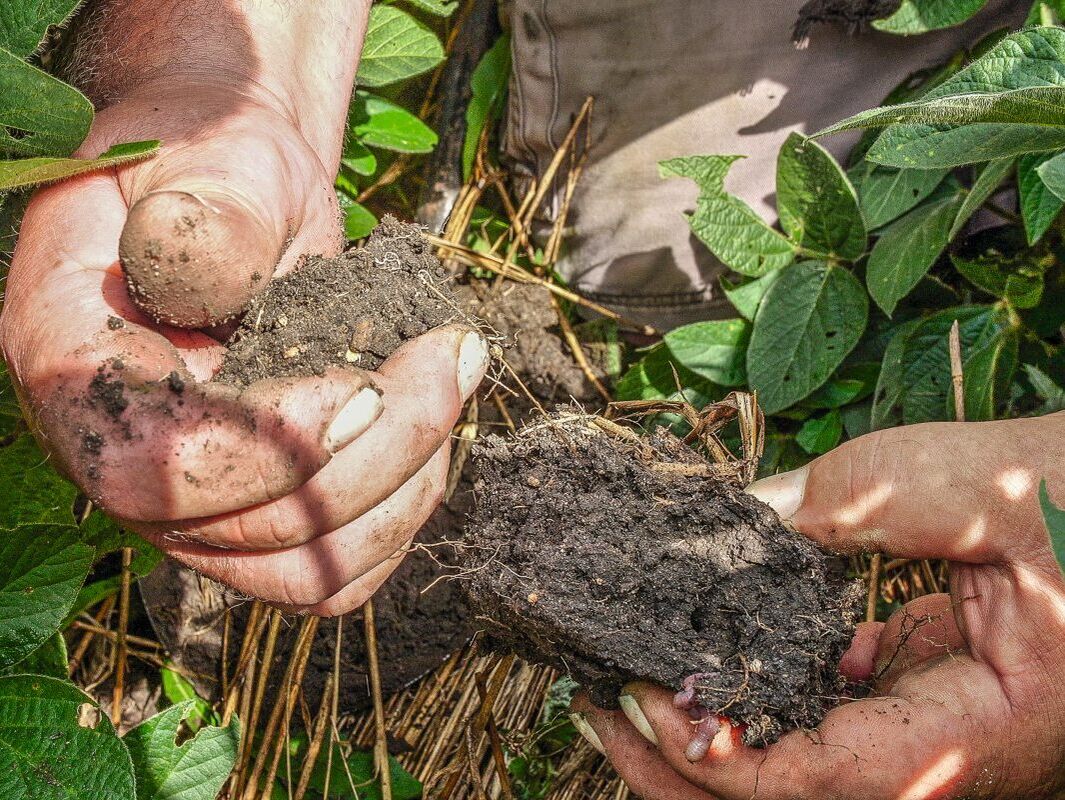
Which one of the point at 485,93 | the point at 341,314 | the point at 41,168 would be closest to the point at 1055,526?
the point at 341,314

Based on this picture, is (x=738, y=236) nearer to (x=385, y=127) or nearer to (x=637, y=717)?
(x=385, y=127)

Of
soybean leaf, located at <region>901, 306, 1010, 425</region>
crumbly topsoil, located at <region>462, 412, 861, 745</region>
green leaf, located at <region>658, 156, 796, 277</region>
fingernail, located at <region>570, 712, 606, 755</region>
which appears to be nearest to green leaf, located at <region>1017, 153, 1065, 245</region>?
soybean leaf, located at <region>901, 306, 1010, 425</region>

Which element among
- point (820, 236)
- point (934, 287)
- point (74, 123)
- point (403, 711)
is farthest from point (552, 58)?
point (403, 711)

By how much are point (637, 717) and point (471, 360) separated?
588mm

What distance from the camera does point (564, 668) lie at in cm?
134

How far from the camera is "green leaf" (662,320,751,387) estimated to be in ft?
6.39

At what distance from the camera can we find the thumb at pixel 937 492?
50.3 inches

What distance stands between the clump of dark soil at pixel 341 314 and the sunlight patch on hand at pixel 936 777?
96cm

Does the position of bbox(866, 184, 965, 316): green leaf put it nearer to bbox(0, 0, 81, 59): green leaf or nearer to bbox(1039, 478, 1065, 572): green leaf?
bbox(1039, 478, 1065, 572): green leaf

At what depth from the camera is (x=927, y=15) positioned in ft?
5.54

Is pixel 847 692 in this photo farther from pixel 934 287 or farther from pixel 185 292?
pixel 185 292

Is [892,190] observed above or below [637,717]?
above

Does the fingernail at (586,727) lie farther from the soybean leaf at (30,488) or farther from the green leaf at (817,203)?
the green leaf at (817,203)

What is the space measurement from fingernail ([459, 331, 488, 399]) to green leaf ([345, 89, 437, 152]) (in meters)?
0.90
